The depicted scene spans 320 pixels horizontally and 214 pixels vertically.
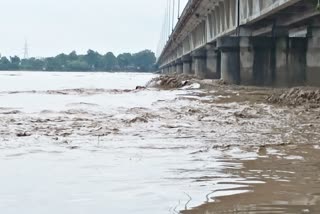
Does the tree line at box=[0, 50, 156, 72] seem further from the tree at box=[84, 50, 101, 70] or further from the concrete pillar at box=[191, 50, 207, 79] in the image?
the concrete pillar at box=[191, 50, 207, 79]

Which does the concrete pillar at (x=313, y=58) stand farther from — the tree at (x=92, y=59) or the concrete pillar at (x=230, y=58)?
the tree at (x=92, y=59)

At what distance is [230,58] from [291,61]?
2691mm

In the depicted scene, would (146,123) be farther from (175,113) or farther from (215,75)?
(215,75)

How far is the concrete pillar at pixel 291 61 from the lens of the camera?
945 inches

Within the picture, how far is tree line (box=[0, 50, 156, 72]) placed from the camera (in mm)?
141000

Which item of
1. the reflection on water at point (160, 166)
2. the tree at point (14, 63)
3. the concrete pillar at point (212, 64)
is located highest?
the tree at point (14, 63)

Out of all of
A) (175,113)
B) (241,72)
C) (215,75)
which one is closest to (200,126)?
(175,113)

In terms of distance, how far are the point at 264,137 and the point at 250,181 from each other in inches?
101

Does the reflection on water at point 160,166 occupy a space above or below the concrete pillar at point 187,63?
below

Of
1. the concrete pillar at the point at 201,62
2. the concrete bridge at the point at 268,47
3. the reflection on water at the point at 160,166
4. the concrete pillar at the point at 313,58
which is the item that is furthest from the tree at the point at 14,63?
Answer: the reflection on water at the point at 160,166

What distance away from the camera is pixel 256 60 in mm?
24656

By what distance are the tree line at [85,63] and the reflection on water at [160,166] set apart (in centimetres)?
13524

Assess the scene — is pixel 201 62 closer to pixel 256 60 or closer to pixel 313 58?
pixel 256 60

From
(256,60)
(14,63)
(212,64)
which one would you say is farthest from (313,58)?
(14,63)
